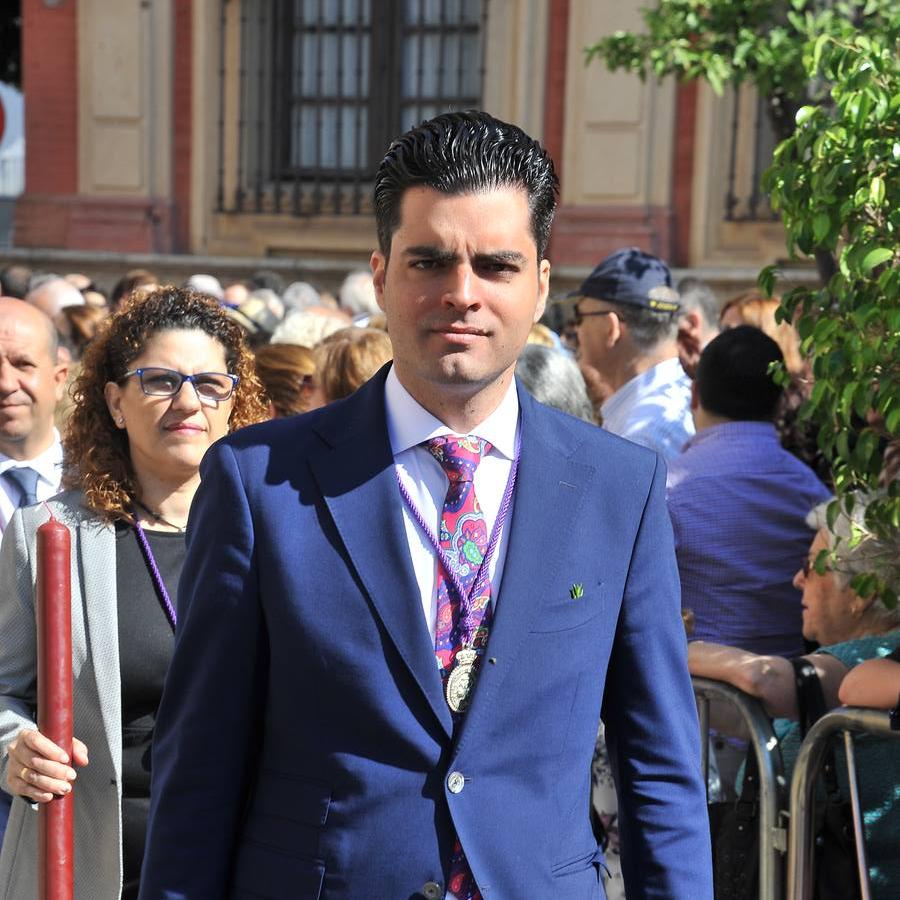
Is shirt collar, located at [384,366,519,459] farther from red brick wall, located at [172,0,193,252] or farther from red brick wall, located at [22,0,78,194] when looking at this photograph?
red brick wall, located at [22,0,78,194]

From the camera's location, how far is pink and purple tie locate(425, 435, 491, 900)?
7.16 feet

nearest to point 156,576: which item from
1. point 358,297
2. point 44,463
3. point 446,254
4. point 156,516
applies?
point 156,516

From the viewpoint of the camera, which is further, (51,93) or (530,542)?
(51,93)

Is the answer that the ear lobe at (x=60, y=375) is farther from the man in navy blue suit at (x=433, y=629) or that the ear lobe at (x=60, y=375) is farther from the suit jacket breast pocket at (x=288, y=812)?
the suit jacket breast pocket at (x=288, y=812)

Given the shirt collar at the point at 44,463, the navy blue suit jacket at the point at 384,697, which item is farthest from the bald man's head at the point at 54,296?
the navy blue suit jacket at the point at 384,697

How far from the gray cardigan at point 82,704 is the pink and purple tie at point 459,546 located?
1051 millimetres

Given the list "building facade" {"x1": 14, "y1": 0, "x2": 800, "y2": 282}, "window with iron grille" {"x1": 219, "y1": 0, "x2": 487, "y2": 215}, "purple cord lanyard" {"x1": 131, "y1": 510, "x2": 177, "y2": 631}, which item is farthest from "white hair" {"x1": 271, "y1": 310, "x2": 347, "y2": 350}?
"window with iron grille" {"x1": 219, "y1": 0, "x2": 487, "y2": 215}

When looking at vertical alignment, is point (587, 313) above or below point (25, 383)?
above

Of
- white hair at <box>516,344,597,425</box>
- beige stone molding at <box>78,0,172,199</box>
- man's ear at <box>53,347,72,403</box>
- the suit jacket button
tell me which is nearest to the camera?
the suit jacket button

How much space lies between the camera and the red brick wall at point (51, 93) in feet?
45.2

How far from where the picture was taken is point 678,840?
226 cm

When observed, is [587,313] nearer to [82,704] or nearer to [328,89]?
[82,704]

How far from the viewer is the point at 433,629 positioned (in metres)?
2.18

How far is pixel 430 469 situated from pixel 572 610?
301mm
